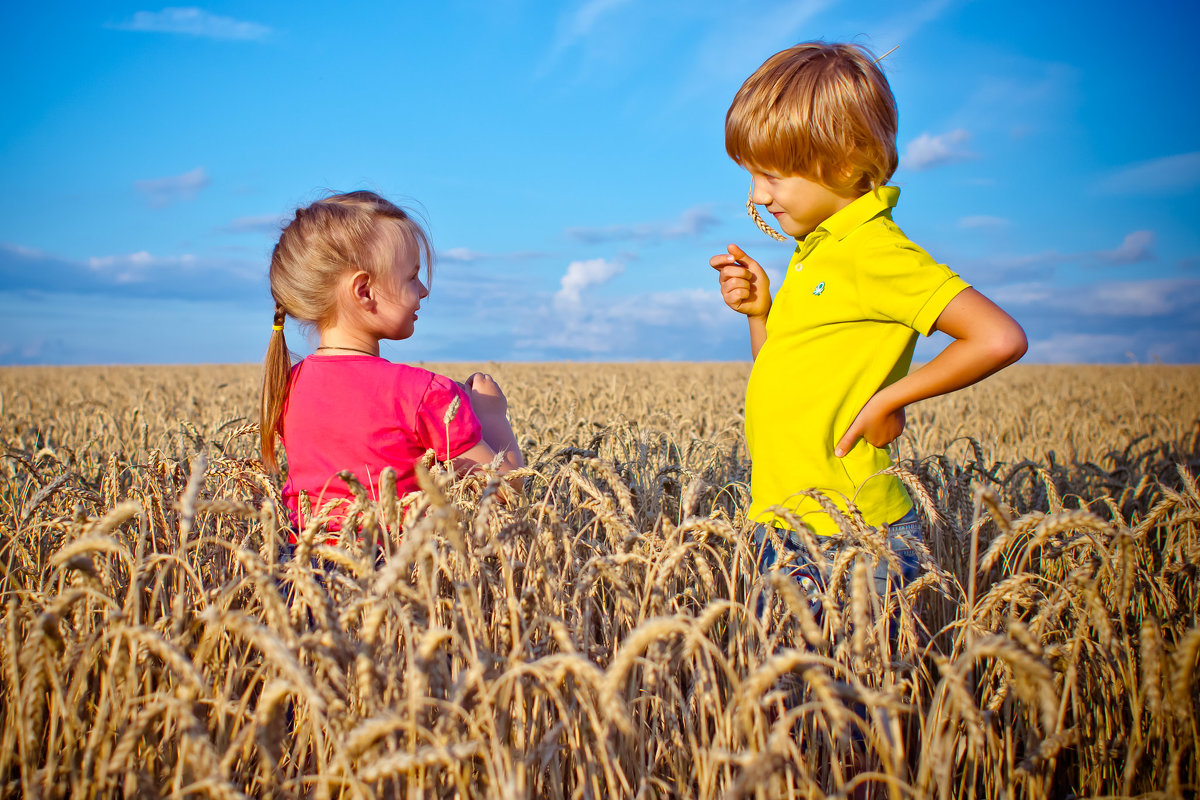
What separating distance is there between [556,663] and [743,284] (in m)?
1.37

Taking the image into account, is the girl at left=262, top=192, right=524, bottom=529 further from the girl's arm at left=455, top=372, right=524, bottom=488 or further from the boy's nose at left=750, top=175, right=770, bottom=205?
the boy's nose at left=750, top=175, right=770, bottom=205

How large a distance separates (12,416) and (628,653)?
272 inches

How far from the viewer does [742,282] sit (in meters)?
2.10

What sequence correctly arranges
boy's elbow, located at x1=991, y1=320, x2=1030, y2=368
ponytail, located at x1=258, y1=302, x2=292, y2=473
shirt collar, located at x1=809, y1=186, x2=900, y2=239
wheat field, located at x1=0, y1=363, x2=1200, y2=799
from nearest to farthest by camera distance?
wheat field, located at x1=0, y1=363, x2=1200, y2=799 < boy's elbow, located at x1=991, y1=320, x2=1030, y2=368 < shirt collar, located at x1=809, y1=186, x2=900, y2=239 < ponytail, located at x1=258, y1=302, x2=292, y2=473

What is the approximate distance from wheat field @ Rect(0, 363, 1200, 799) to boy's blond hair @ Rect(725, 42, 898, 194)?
78 cm

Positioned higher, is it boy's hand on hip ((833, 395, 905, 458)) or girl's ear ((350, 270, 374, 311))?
girl's ear ((350, 270, 374, 311))

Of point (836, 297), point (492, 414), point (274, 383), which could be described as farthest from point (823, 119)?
point (274, 383)

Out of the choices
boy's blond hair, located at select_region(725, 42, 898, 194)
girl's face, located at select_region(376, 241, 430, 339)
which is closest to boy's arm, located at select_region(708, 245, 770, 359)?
boy's blond hair, located at select_region(725, 42, 898, 194)

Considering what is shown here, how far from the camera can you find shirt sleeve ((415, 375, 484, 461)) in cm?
196

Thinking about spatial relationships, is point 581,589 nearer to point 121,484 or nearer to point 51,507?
point 51,507

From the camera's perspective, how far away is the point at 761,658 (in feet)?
4.46

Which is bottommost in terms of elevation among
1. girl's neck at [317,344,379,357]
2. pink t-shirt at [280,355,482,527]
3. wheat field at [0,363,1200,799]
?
wheat field at [0,363,1200,799]

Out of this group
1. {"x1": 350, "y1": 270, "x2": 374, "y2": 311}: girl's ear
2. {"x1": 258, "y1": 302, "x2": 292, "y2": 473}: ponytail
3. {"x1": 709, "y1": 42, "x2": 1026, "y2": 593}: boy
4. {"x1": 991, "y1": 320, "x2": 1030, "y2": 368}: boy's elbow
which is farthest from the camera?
{"x1": 258, "y1": 302, "x2": 292, "y2": 473}: ponytail

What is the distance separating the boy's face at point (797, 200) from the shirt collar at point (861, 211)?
6cm
